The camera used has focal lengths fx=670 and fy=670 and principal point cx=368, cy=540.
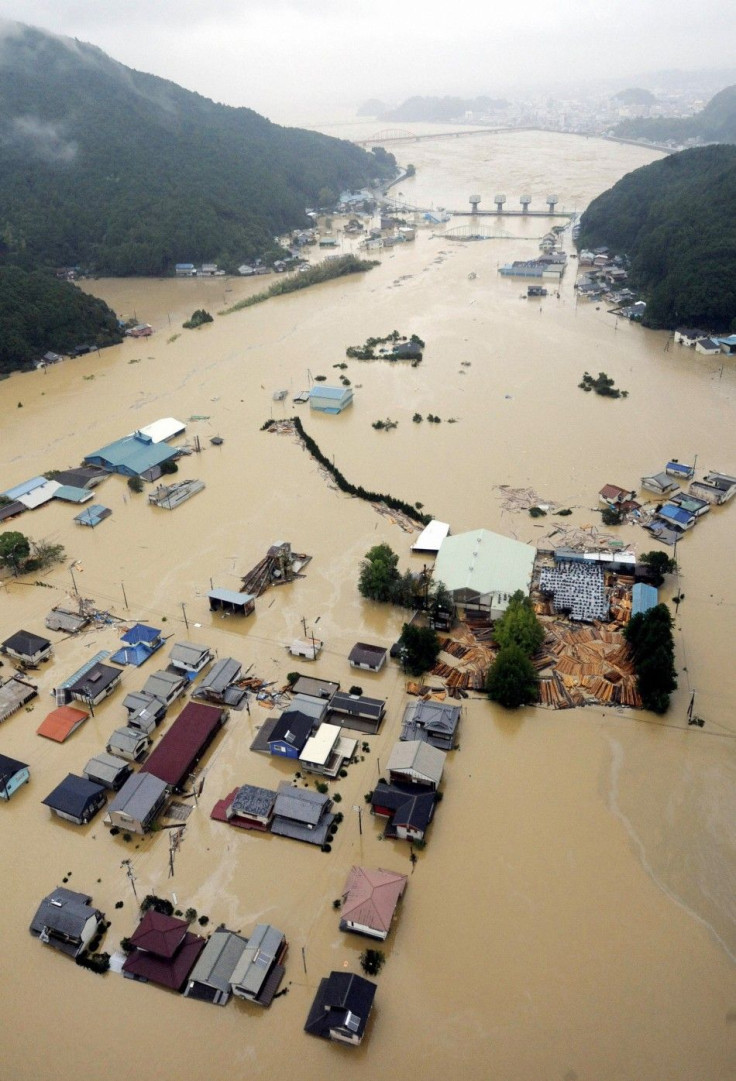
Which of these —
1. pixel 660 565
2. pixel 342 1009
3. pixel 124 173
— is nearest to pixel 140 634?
pixel 342 1009

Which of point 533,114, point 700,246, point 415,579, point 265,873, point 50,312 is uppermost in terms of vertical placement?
point 533,114

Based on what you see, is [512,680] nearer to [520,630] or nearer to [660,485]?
[520,630]

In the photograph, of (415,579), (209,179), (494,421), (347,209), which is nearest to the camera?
(415,579)

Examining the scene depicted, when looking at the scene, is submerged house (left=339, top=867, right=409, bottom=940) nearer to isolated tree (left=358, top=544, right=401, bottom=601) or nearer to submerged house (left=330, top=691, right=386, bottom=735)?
submerged house (left=330, top=691, right=386, bottom=735)

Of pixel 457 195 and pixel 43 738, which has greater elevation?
pixel 457 195

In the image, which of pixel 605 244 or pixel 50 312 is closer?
pixel 50 312

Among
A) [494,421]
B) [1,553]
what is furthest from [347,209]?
[1,553]

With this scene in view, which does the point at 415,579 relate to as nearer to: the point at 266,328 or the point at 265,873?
the point at 265,873

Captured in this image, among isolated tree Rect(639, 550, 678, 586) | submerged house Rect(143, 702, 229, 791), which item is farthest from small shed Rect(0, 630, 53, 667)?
isolated tree Rect(639, 550, 678, 586)

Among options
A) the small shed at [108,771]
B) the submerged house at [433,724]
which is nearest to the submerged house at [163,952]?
the small shed at [108,771]
